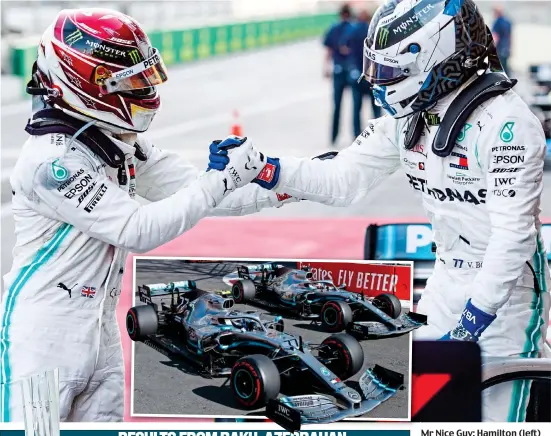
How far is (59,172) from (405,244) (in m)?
1.56

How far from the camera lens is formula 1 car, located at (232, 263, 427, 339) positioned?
3.59 meters

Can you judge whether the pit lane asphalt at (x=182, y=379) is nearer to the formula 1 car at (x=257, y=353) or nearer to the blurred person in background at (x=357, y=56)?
the formula 1 car at (x=257, y=353)

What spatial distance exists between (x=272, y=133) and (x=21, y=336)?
417 inches

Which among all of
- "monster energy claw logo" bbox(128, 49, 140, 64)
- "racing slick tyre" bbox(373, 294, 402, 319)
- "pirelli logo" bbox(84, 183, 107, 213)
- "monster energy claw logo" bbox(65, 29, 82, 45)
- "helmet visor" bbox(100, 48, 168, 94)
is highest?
"monster energy claw logo" bbox(65, 29, 82, 45)

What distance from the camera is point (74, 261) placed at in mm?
3650

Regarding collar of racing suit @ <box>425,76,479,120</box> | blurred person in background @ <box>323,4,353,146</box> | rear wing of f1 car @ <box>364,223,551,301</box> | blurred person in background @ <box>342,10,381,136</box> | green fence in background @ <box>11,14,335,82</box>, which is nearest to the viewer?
collar of racing suit @ <box>425,76,479,120</box>

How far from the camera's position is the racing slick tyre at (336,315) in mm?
3631

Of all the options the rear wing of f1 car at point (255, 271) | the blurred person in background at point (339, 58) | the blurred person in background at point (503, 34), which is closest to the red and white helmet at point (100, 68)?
the rear wing of f1 car at point (255, 271)

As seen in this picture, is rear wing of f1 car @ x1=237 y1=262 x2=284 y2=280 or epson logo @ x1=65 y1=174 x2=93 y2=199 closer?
epson logo @ x1=65 y1=174 x2=93 y2=199

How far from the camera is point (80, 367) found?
369 cm

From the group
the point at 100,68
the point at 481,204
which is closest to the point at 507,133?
the point at 481,204

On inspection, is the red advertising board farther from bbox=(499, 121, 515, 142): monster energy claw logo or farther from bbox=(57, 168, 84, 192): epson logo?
bbox=(57, 168, 84, 192): epson logo

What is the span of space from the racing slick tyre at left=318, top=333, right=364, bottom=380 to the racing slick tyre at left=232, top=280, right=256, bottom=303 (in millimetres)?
309

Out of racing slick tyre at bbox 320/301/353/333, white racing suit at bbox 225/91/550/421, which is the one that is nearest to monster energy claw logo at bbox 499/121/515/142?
white racing suit at bbox 225/91/550/421
